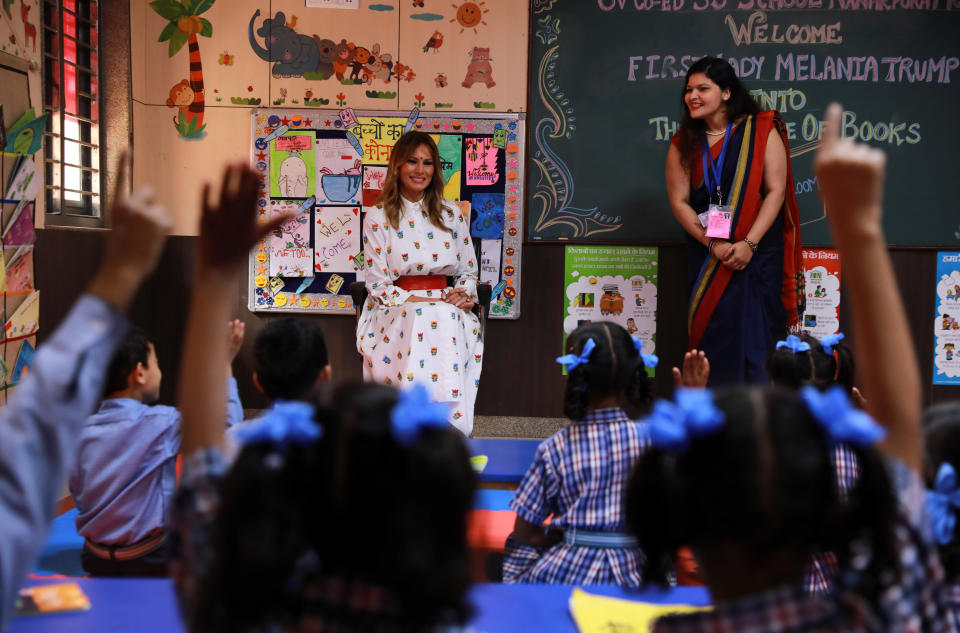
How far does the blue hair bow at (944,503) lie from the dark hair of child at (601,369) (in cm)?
91

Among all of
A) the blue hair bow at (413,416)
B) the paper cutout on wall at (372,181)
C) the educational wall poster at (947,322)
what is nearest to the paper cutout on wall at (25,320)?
the paper cutout on wall at (372,181)

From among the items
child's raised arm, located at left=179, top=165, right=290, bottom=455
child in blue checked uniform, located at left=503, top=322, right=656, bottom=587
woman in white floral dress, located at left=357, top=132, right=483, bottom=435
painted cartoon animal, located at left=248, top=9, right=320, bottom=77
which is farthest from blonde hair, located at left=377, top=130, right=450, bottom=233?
child's raised arm, located at left=179, top=165, right=290, bottom=455

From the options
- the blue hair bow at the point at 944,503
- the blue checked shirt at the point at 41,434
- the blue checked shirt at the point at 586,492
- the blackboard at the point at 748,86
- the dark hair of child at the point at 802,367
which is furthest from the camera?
the blackboard at the point at 748,86

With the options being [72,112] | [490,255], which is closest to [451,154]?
[490,255]

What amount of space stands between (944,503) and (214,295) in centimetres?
89

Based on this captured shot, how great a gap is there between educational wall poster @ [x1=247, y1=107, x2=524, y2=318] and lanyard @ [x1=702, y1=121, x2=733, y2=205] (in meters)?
0.94

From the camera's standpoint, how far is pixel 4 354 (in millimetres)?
2930

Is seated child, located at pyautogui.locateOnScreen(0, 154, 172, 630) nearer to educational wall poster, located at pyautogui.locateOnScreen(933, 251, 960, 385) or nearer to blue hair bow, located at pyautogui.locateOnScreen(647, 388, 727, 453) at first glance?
blue hair bow, located at pyautogui.locateOnScreen(647, 388, 727, 453)

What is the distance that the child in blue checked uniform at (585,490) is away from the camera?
1734 mm

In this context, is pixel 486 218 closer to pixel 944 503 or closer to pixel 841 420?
pixel 944 503

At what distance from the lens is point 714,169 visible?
3.69 meters

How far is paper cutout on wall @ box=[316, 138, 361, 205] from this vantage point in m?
4.24

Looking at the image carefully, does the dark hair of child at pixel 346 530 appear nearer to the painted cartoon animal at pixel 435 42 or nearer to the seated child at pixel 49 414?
the seated child at pixel 49 414

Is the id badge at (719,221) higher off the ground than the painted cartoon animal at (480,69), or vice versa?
the painted cartoon animal at (480,69)
